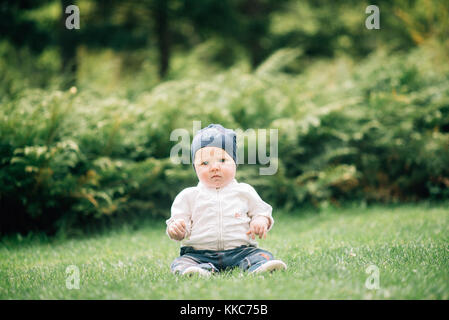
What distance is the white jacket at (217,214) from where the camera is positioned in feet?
10.5

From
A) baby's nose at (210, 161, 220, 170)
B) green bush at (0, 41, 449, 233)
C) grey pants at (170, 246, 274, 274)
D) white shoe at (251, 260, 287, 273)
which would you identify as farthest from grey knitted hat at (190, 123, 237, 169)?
green bush at (0, 41, 449, 233)

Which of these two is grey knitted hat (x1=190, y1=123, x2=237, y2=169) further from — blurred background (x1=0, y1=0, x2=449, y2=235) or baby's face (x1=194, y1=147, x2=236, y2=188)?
blurred background (x1=0, y1=0, x2=449, y2=235)

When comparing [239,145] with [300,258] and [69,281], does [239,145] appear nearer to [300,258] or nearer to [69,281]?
[300,258]

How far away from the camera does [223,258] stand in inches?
126

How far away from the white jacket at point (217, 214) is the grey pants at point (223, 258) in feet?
0.15

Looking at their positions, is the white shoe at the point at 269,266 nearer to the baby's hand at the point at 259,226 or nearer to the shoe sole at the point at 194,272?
the baby's hand at the point at 259,226

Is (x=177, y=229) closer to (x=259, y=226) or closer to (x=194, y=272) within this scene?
(x=194, y=272)

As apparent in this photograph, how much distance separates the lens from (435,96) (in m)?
6.97

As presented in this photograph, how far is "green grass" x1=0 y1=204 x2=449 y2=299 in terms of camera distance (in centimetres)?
255

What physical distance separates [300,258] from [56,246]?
3.08m

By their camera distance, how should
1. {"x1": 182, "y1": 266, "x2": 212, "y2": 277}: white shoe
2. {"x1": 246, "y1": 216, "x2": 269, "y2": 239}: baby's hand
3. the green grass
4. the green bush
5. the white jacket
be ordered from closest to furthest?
the green grass → {"x1": 182, "y1": 266, "x2": 212, "y2": 277}: white shoe → {"x1": 246, "y1": 216, "x2": 269, "y2": 239}: baby's hand → the white jacket → the green bush

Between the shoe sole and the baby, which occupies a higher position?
the baby

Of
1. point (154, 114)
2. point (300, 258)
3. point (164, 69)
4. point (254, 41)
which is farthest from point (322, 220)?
point (254, 41)

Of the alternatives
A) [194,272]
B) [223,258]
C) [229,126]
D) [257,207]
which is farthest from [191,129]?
[194,272]
